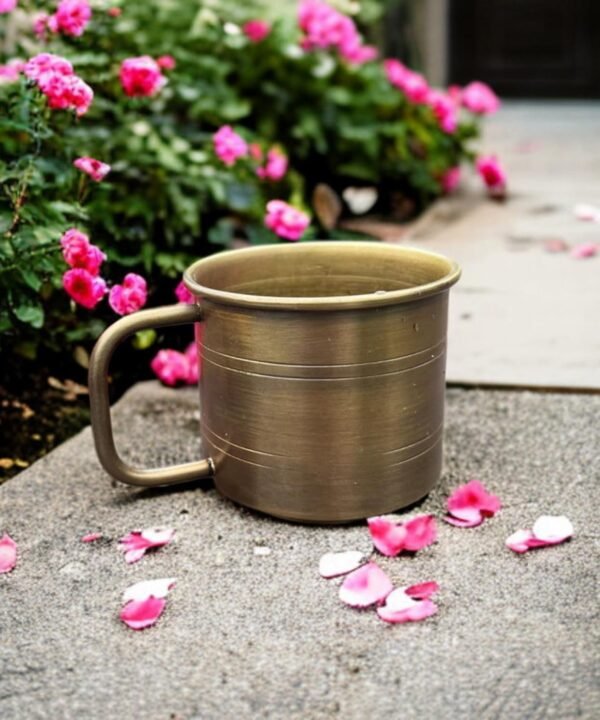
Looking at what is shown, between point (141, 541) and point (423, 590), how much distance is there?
16.7 inches

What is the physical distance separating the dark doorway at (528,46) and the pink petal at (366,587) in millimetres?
5340

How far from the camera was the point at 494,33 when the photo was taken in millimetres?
6004

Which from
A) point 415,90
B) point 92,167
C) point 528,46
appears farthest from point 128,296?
point 528,46

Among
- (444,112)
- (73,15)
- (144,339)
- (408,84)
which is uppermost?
(73,15)

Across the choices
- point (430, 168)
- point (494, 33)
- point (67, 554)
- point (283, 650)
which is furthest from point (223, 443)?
point (494, 33)

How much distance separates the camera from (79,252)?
1.61 m

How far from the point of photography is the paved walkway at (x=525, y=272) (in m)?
2.09

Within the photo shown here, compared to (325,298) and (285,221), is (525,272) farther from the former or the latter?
(325,298)

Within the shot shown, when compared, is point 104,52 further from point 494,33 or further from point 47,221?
point 494,33

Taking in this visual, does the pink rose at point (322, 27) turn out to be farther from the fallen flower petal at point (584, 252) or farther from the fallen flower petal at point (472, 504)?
the fallen flower petal at point (472, 504)

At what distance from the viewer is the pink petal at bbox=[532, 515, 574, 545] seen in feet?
4.57

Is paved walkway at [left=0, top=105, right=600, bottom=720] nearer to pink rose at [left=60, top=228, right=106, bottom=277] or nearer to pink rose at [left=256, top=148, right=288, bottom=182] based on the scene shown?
→ pink rose at [left=60, top=228, right=106, bottom=277]

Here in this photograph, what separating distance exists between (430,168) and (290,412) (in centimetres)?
219

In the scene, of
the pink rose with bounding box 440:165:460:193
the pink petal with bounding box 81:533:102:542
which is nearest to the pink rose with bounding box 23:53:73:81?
the pink petal with bounding box 81:533:102:542
